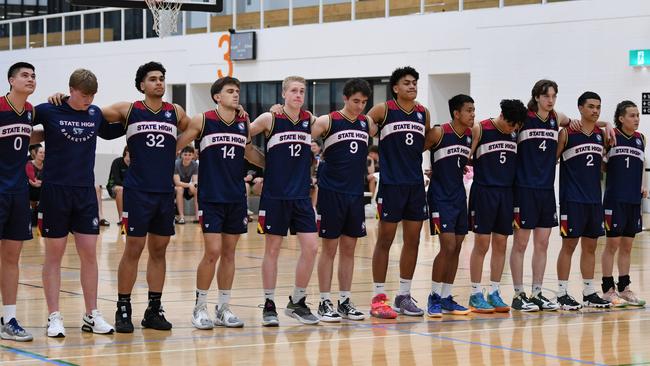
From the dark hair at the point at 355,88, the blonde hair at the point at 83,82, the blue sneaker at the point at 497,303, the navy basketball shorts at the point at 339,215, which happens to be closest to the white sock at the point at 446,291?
the blue sneaker at the point at 497,303

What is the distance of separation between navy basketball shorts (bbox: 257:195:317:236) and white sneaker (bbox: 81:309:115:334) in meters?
1.40

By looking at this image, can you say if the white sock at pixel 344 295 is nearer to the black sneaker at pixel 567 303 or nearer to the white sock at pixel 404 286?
the white sock at pixel 404 286

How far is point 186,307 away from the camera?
9.81m

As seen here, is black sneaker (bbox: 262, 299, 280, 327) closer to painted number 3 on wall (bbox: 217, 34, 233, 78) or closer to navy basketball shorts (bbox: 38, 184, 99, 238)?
navy basketball shorts (bbox: 38, 184, 99, 238)

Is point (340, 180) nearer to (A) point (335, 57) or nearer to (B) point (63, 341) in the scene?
(B) point (63, 341)

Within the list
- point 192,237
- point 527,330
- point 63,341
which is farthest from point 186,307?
point 192,237

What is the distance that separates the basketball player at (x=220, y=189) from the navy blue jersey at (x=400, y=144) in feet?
4.22

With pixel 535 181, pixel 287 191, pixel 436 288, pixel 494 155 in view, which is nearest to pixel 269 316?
pixel 287 191

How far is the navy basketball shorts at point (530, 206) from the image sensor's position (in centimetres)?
989

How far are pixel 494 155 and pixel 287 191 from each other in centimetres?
195

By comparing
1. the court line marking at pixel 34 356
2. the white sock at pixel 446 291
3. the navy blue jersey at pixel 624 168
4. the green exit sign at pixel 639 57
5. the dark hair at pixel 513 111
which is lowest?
the court line marking at pixel 34 356

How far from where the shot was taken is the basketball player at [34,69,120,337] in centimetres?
812

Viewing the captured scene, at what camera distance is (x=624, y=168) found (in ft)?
34.1

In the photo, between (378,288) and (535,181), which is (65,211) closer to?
(378,288)
